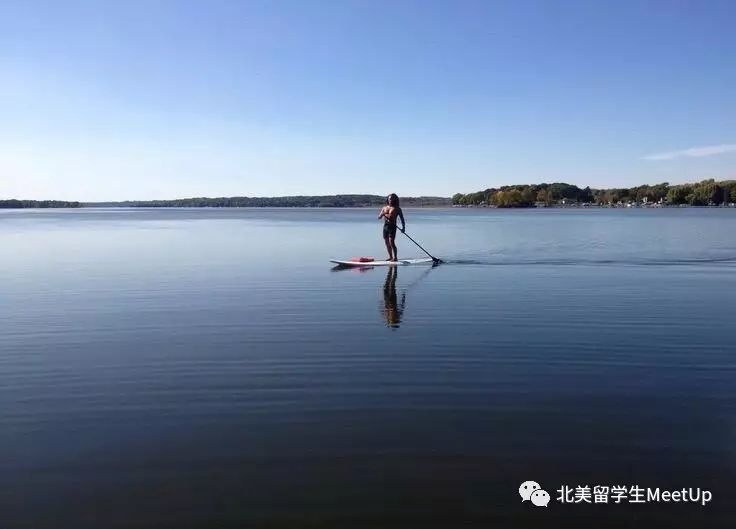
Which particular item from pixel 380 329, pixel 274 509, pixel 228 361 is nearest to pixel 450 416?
pixel 274 509

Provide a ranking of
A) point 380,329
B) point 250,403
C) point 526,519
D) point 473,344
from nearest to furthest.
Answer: point 526,519 < point 250,403 < point 473,344 < point 380,329

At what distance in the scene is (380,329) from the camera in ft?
35.2

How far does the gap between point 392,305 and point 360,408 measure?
22.3 ft

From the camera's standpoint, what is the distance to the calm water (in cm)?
471

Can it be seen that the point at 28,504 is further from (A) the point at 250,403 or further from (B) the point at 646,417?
(B) the point at 646,417

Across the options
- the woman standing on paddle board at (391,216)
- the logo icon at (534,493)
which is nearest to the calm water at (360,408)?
the logo icon at (534,493)

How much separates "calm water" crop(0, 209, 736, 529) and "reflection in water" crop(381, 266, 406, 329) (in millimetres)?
104

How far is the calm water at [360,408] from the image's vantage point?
471cm

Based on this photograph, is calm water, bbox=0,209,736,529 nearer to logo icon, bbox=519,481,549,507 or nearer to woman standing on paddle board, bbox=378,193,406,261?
logo icon, bbox=519,481,549,507

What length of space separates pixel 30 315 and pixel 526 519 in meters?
11.2

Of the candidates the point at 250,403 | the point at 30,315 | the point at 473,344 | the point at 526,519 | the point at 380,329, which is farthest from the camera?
the point at 30,315

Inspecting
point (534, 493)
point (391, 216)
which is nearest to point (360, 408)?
point (534, 493)

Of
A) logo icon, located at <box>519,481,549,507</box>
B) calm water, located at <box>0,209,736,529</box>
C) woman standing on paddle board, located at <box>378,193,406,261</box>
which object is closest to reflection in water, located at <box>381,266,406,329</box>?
calm water, located at <box>0,209,736,529</box>

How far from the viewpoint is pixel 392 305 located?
527 inches
